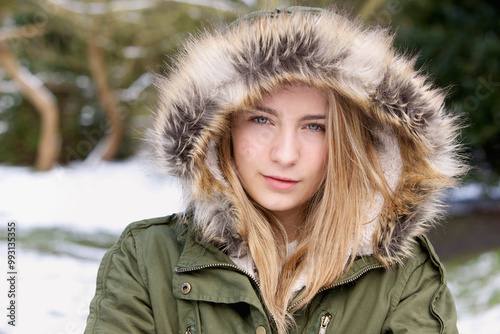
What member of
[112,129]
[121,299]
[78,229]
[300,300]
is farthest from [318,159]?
[112,129]

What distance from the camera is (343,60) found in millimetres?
1526

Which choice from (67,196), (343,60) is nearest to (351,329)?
(343,60)

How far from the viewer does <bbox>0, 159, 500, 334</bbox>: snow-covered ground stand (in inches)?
119

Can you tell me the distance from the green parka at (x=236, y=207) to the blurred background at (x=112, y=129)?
0.19 m

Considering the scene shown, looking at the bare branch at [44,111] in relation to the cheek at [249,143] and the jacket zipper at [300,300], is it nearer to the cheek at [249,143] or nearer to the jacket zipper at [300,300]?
the cheek at [249,143]

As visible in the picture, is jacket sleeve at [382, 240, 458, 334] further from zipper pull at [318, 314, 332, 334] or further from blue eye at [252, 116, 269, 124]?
blue eye at [252, 116, 269, 124]

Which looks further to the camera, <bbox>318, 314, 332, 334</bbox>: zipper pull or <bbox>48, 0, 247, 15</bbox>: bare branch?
<bbox>48, 0, 247, 15</bbox>: bare branch

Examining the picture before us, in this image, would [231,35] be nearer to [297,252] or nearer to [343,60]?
[343,60]

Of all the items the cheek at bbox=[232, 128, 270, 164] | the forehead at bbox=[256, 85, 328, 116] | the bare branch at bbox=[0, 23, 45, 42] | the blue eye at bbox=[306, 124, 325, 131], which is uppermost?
the forehead at bbox=[256, 85, 328, 116]

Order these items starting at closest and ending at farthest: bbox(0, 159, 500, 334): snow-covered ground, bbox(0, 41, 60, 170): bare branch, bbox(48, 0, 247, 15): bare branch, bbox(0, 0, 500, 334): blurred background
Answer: bbox(0, 159, 500, 334): snow-covered ground < bbox(0, 0, 500, 334): blurred background < bbox(48, 0, 247, 15): bare branch < bbox(0, 41, 60, 170): bare branch

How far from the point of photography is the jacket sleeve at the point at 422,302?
147cm

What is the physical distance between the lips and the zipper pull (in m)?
0.43

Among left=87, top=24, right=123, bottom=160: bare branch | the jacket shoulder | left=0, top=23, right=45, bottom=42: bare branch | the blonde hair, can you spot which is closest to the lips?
the blonde hair

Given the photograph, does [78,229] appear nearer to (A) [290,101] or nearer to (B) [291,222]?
(B) [291,222]
